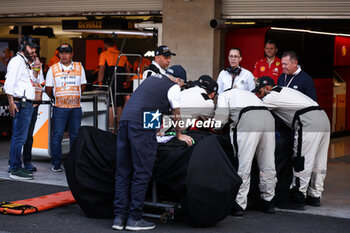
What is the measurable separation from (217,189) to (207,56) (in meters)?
5.29

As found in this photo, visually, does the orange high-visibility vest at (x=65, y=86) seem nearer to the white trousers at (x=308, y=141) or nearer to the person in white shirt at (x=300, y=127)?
the person in white shirt at (x=300, y=127)

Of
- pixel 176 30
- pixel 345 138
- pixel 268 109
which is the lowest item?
pixel 345 138

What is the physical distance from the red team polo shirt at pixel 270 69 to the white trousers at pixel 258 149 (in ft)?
9.47

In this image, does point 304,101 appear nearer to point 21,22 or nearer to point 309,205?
point 309,205

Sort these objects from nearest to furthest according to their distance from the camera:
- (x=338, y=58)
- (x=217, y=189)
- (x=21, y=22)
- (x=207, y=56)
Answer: (x=217, y=189), (x=207, y=56), (x=338, y=58), (x=21, y=22)

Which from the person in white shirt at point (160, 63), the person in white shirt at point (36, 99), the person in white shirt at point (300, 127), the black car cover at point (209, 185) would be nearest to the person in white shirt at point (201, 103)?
the person in white shirt at point (300, 127)

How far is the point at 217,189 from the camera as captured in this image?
20.7ft

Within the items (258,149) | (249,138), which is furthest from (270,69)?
(249,138)

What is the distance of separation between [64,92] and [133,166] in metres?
3.45

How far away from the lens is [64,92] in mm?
9508

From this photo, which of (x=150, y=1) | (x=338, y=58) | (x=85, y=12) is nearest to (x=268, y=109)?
(x=150, y=1)

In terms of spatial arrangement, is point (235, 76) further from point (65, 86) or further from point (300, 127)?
point (65, 86)

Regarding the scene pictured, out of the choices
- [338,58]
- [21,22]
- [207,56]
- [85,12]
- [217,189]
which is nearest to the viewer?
[217,189]

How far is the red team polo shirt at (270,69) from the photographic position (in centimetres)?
1020
